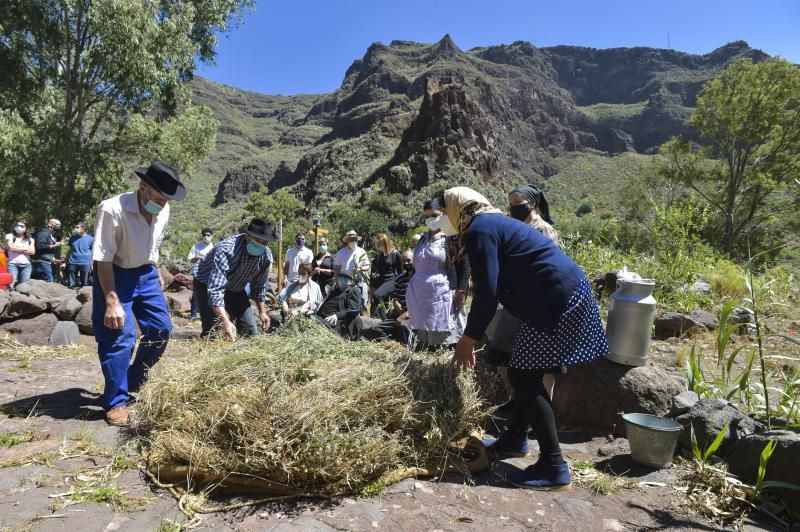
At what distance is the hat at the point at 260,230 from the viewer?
434 cm

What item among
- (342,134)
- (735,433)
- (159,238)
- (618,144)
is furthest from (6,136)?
(618,144)

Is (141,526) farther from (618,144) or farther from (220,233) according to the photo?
(618,144)

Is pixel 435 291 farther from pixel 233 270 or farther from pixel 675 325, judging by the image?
pixel 675 325

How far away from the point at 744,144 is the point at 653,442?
85.9ft

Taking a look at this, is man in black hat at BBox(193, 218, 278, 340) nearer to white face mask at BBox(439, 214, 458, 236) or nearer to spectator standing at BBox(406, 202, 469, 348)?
spectator standing at BBox(406, 202, 469, 348)

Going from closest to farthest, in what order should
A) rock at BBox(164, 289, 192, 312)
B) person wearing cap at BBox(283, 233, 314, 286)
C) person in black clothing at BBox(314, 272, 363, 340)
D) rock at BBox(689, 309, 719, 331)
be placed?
1. person in black clothing at BBox(314, 272, 363, 340)
2. rock at BBox(689, 309, 719, 331)
3. person wearing cap at BBox(283, 233, 314, 286)
4. rock at BBox(164, 289, 192, 312)

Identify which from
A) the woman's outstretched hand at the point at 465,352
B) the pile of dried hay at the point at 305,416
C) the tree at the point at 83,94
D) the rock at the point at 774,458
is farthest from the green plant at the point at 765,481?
the tree at the point at 83,94

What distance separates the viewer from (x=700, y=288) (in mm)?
8375

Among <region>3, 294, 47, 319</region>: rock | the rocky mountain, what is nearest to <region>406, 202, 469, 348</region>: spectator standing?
<region>3, 294, 47, 319</region>: rock

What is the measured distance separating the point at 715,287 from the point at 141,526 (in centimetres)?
959

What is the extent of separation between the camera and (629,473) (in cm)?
296

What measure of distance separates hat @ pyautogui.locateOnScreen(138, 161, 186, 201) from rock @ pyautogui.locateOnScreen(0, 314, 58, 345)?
409 cm

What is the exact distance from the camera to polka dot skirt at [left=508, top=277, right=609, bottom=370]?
8.77ft

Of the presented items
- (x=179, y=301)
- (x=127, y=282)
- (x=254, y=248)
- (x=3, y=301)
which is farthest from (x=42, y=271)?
(x=127, y=282)
